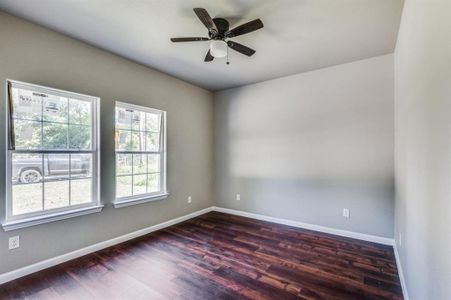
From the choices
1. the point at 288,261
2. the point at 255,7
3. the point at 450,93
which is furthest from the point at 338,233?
the point at 255,7

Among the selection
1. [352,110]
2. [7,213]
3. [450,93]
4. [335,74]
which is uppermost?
[335,74]

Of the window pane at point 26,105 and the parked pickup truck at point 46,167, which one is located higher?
the window pane at point 26,105

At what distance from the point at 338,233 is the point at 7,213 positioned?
4253 mm

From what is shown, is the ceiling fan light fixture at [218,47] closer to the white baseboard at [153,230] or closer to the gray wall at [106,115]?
the gray wall at [106,115]

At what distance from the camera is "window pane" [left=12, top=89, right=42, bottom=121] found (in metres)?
2.29

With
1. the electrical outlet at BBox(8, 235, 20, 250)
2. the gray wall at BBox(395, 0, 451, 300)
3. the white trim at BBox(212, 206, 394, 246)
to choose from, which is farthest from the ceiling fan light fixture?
the white trim at BBox(212, 206, 394, 246)

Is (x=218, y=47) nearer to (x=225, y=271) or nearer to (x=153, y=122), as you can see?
(x=153, y=122)

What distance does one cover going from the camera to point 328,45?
9.27 feet

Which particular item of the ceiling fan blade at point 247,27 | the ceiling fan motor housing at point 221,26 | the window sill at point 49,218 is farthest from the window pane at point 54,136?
the ceiling fan blade at point 247,27

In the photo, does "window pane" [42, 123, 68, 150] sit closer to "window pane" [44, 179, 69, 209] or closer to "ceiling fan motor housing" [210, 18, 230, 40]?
"window pane" [44, 179, 69, 209]

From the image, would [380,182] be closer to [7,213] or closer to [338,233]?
[338,233]

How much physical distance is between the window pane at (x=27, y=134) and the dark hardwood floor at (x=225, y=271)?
4.56 feet

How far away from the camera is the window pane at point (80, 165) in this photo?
8.92ft

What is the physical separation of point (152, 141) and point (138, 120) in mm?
436
